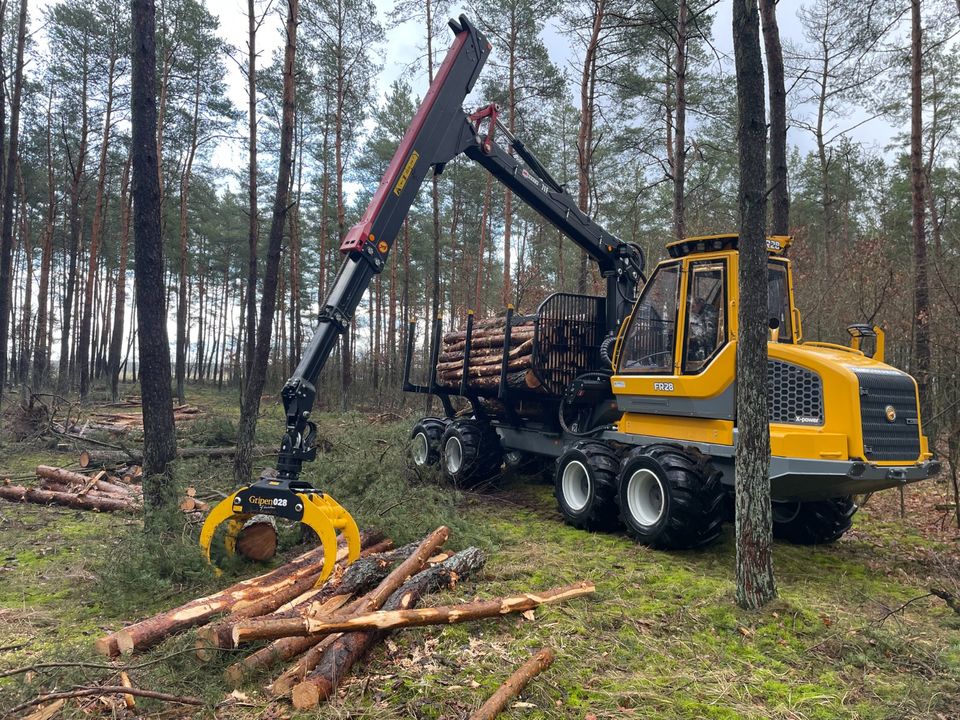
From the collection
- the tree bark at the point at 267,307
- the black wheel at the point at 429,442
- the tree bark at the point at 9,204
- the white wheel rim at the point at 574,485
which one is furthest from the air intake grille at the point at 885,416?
the tree bark at the point at 9,204

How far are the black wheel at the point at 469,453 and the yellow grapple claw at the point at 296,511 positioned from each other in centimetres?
397

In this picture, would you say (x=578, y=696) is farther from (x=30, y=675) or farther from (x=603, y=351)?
(x=603, y=351)

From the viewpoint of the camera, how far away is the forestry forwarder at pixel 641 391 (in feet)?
16.6

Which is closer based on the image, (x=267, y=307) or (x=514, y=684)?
(x=514, y=684)

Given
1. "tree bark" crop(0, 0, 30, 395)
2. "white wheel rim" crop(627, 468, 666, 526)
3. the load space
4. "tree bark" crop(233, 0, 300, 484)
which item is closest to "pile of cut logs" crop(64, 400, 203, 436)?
"tree bark" crop(0, 0, 30, 395)

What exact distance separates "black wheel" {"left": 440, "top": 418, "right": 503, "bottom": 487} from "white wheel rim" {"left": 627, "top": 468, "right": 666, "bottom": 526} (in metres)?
3.18

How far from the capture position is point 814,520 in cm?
645

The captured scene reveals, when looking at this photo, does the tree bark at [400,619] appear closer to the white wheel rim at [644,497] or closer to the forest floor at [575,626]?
the forest floor at [575,626]

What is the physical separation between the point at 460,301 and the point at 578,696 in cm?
2614

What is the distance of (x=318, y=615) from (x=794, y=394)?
425 centimetres

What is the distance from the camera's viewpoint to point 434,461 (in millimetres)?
9484

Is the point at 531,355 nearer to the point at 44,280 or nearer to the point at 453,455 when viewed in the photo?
the point at 453,455

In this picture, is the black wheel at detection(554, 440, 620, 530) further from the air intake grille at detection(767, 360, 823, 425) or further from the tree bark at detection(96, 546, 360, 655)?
the tree bark at detection(96, 546, 360, 655)

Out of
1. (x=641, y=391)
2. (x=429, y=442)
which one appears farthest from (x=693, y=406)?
(x=429, y=442)
